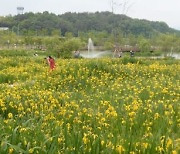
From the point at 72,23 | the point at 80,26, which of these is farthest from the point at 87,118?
the point at 80,26

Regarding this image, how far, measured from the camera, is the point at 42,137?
13.0 ft

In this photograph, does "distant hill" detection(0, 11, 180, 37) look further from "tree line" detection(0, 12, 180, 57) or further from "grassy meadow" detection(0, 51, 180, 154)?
"grassy meadow" detection(0, 51, 180, 154)

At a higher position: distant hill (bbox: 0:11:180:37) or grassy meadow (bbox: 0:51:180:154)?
distant hill (bbox: 0:11:180:37)

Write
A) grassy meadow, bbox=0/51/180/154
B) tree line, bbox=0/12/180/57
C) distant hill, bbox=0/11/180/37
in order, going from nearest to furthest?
1. grassy meadow, bbox=0/51/180/154
2. tree line, bbox=0/12/180/57
3. distant hill, bbox=0/11/180/37

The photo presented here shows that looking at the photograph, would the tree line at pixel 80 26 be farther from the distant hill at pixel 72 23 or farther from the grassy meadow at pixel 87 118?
the grassy meadow at pixel 87 118

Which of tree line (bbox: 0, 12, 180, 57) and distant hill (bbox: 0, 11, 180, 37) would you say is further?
distant hill (bbox: 0, 11, 180, 37)

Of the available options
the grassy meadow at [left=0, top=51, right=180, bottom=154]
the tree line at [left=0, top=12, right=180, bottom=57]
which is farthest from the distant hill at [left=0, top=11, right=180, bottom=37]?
the grassy meadow at [left=0, top=51, right=180, bottom=154]

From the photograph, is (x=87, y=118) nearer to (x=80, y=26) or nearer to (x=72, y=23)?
(x=72, y=23)

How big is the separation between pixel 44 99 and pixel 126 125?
7.99ft

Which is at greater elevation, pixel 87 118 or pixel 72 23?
pixel 72 23

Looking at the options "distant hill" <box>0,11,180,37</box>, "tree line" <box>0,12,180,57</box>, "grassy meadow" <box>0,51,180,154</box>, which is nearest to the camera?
"grassy meadow" <box>0,51,180,154</box>

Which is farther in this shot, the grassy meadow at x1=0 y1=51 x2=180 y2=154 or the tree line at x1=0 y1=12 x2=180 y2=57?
the tree line at x1=0 y1=12 x2=180 y2=57

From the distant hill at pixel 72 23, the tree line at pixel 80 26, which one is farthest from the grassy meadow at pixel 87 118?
the distant hill at pixel 72 23

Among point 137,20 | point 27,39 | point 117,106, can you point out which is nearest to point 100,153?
point 117,106
